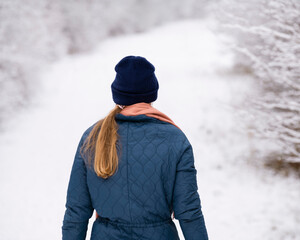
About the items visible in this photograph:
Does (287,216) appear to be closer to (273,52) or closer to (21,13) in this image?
A: (273,52)

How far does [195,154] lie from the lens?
6930 millimetres

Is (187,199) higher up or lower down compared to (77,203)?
higher up

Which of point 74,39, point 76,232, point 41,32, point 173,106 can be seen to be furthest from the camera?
point 74,39

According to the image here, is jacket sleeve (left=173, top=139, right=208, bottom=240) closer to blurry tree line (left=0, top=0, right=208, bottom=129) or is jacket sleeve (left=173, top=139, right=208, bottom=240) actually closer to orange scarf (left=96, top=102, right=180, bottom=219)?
orange scarf (left=96, top=102, right=180, bottom=219)

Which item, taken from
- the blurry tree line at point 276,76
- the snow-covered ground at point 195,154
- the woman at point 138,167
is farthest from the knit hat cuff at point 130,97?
the blurry tree line at point 276,76

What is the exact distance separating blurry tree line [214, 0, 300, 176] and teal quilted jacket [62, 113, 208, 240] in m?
3.45

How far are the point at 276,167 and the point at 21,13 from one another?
929cm

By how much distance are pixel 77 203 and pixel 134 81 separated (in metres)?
0.74

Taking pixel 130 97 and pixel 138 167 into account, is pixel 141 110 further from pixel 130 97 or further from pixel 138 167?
pixel 138 167

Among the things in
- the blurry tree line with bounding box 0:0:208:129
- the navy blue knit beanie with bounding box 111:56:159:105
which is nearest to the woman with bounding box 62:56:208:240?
the navy blue knit beanie with bounding box 111:56:159:105

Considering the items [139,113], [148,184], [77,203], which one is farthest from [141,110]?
[77,203]

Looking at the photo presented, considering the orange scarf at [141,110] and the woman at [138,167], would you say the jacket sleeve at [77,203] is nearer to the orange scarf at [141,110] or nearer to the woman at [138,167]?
the woman at [138,167]

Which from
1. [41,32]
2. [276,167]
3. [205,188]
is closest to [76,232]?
[205,188]

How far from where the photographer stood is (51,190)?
226 inches
